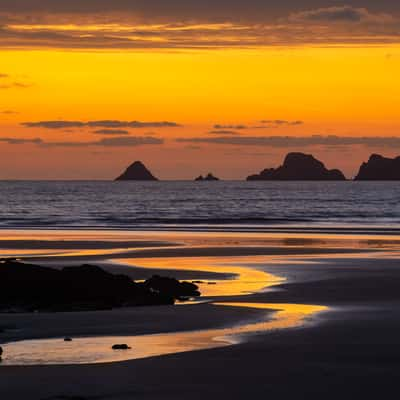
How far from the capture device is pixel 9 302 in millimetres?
25344

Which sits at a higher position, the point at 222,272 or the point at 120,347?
the point at 120,347

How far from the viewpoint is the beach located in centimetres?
1563

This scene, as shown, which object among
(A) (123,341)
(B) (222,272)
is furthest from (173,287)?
(A) (123,341)

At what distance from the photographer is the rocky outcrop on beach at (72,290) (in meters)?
25.1

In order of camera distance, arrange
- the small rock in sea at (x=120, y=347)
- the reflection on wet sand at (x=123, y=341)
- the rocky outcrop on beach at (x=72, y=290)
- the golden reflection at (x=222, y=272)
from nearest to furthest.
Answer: the reflection on wet sand at (x=123, y=341)
the small rock in sea at (x=120, y=347)
the rocky outcrop on beach at (x=72, y=290)
the golden reflection at (x=222, y=272)

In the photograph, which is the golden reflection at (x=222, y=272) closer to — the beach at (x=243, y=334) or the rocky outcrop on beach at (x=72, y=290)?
the beach at (x=243, y=334)

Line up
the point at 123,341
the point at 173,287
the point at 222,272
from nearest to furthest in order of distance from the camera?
1. the point at 123,341
2. the point at 173,287
3. the point at 222,272

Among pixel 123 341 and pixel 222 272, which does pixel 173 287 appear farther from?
pixel 123 341

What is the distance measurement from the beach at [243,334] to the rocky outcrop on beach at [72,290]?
0.89 metres

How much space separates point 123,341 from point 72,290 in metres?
6.49

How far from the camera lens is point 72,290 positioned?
26031 mm

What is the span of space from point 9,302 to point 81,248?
22.7 m

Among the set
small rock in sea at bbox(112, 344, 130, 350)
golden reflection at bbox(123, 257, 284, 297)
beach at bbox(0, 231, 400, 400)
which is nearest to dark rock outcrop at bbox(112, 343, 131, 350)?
small rock in sea at bbox(112, 344, 130, 350)

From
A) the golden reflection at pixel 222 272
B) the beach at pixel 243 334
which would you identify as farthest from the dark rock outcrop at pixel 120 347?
the golden reflection at pixel 222 272
